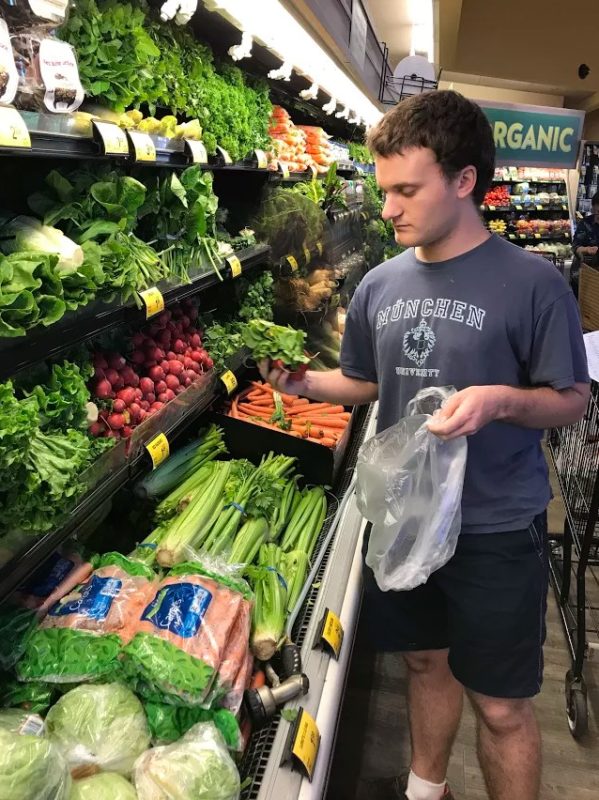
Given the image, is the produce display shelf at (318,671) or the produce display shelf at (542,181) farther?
the produce display shelf at (542,181)

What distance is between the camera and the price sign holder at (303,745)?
1510 mm

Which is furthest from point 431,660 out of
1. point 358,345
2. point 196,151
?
point 196,151

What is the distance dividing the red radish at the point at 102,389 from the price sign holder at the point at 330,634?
3.23ft

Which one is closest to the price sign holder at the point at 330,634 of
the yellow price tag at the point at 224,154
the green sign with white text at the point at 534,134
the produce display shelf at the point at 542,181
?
the yellow price tag at the point at 224,154

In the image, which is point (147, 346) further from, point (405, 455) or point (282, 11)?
point (282, 11)

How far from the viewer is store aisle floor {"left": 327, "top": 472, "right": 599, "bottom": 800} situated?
8.06ft

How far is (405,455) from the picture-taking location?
6.08 feet

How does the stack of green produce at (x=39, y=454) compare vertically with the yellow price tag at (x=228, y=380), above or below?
above

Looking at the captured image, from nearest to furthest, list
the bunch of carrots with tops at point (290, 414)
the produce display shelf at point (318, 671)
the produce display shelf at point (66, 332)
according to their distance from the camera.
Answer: the produce display shelf at point (66, 332), the produce display shelf at point (318, 671), the bunch of carrots with tops at point (290, 414)

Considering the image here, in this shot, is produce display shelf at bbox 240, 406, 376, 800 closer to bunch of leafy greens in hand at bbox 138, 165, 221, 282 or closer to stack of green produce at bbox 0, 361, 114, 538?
stack of green produce at bbox 0, 361, 114, 538

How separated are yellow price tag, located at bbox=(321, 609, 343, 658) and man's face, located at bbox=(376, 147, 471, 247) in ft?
3.86

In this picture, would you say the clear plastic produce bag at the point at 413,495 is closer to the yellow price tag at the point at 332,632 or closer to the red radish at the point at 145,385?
the yellow price tag at the point at 332,632

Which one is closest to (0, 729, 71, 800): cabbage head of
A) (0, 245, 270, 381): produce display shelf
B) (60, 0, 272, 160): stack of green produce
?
(0, 245, 270, 381): produce display shelf

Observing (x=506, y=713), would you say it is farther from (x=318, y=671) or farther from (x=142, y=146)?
(x=142, y=146)
